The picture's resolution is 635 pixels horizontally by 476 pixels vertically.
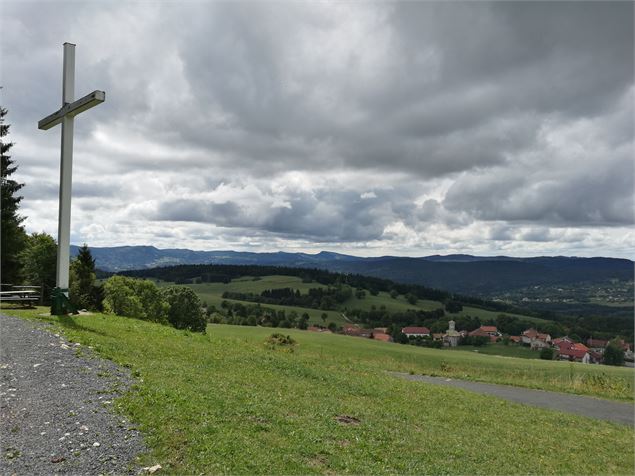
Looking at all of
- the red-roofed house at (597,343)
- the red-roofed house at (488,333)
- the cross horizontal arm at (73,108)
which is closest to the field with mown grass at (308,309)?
the red-roofed house at (488,333)

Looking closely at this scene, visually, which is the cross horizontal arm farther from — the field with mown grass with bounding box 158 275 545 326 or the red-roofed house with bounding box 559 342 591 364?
the field with mown grass with bounding box 158 275 545 326

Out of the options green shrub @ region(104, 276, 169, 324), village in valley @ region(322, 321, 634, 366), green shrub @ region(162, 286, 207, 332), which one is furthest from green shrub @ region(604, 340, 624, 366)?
green shrub @ region(104, 276, 169, 324)

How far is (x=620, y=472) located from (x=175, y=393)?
9404mm

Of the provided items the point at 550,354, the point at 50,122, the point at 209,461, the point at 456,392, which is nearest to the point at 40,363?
the point at 209,461

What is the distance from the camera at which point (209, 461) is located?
6438 mm

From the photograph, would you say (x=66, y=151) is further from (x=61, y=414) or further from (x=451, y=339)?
(x=451, y=339)

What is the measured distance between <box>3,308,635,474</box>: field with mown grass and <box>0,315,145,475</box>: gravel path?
41cm

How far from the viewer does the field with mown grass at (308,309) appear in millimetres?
128375

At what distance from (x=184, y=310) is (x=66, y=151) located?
39.6 metres

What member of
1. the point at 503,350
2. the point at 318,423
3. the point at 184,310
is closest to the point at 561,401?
the point at 318,423

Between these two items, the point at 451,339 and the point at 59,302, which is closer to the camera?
the point at 59,302

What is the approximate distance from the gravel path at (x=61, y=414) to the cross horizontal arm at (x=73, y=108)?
7756mm

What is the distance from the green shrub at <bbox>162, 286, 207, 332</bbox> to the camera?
170 ft

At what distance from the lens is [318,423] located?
891cm
